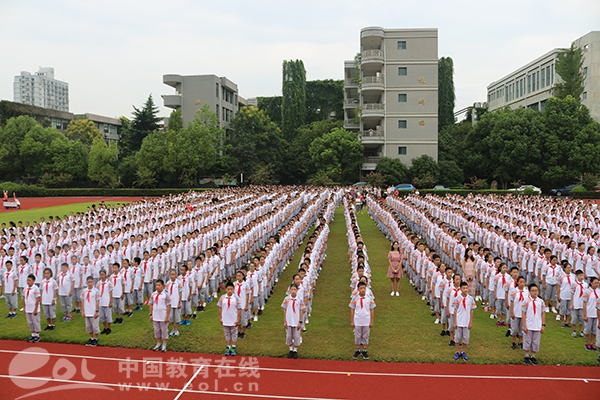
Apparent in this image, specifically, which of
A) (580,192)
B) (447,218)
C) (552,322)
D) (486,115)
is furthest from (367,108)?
(552,322)

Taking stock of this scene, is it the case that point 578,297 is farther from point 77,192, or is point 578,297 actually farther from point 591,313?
point 77,192

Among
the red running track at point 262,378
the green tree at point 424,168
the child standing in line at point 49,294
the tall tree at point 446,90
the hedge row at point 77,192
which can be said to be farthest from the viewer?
the tall tree at point 446,90

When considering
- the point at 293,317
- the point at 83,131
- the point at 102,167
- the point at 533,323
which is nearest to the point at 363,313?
the point at 293,317

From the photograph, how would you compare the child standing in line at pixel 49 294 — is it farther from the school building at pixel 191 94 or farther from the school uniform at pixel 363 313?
the school building at pixel 191 94

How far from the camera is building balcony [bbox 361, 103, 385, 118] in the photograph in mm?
41188

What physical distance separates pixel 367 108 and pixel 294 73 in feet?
49.6

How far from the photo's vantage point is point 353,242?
509 inches

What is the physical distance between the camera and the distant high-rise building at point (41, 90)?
174 meters

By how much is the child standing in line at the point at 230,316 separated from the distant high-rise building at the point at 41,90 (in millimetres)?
199500

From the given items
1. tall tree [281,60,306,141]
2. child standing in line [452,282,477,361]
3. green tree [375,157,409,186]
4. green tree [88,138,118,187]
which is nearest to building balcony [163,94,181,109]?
green tree [88,138,118,187]

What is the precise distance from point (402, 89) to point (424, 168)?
→ 334 inches

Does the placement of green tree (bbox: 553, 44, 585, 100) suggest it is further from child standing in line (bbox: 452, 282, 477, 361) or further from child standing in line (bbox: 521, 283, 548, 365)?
child standing in line (bbox: 452, 282, 477, 361)

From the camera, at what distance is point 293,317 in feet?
23.1

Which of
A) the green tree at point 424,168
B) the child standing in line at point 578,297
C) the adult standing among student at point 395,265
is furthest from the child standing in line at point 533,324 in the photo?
the green tree at point 424,168
